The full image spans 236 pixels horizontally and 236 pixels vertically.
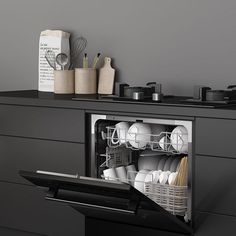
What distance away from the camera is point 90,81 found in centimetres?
340

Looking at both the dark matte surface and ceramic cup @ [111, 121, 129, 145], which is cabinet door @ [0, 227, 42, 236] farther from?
ceramic cup @ [111, 121, 129, 145]

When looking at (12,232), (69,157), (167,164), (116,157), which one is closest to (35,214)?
(12,232)

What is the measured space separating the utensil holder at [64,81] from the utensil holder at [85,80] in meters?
0.03

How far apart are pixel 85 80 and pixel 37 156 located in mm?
490

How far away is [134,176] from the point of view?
9.87ft

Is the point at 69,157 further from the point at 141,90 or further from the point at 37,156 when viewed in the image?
the point at 141,90

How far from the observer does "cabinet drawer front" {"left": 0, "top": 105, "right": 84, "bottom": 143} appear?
303cm

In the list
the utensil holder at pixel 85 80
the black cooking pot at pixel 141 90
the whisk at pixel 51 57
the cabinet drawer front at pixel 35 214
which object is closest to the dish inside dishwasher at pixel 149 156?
the black cooking pot at pixel 141 90

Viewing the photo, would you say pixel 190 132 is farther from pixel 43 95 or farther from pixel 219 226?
pixel 43 95

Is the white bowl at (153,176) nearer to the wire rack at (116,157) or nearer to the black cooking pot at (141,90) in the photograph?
the wire rack at (116,157)

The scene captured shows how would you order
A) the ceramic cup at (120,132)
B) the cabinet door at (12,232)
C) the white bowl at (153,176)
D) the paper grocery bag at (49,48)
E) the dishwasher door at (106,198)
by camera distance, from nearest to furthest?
the dishwasher door at (106,198) → the white bowl at (153,176) → the ceramic cup at (120,132) → the cabinet door at (12,232) → the paper grocery bag at (49,48)

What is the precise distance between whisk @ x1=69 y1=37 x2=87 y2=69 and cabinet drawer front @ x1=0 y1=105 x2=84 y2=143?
1.73ft

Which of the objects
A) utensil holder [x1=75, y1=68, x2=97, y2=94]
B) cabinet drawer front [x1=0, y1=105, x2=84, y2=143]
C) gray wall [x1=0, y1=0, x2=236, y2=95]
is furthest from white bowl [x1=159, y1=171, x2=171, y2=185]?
utensil holder [x1=75, y1=68, x2=97, y2=94]

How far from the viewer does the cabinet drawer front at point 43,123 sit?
3.03 meters
